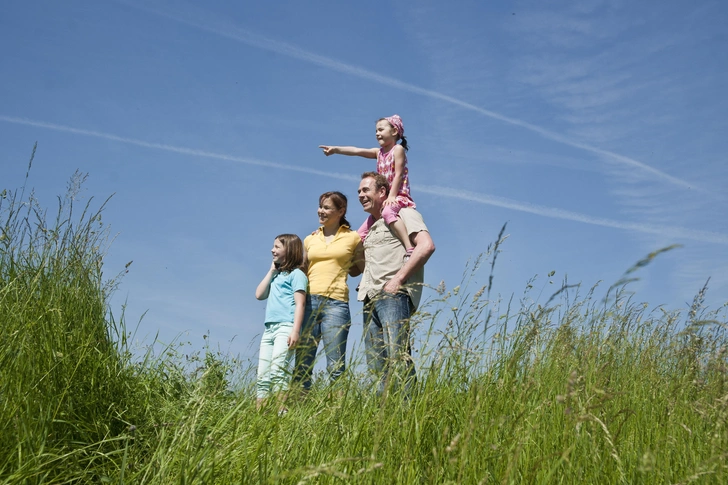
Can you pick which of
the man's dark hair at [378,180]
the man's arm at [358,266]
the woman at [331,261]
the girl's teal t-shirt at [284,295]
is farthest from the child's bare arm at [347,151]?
the girl's teal t-shirt at [284,295]

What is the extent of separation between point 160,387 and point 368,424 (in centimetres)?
230

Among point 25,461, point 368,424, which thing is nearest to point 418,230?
point 368,424

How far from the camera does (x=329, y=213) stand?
5199 millimetres

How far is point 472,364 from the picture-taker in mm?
3113

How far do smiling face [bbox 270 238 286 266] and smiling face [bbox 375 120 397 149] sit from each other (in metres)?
1.78

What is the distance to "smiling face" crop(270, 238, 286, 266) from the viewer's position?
526 cm

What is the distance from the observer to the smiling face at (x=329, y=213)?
17.1 ft

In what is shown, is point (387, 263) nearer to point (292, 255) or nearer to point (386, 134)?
point (292, 255)

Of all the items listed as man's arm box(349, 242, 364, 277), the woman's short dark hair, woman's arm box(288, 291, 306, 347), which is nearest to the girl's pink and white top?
the woman's short dark hair

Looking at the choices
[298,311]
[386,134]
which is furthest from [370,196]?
[386,134]

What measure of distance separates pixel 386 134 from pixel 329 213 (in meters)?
1.61

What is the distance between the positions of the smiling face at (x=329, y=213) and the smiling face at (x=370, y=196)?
11.9 inches

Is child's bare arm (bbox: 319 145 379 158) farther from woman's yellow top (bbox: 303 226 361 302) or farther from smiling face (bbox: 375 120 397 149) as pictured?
woman's yellow top (bbox: 303 226 361 302)

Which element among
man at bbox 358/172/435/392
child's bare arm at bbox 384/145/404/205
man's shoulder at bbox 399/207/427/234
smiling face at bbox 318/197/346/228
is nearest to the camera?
man at bbox 358/172/435/392
